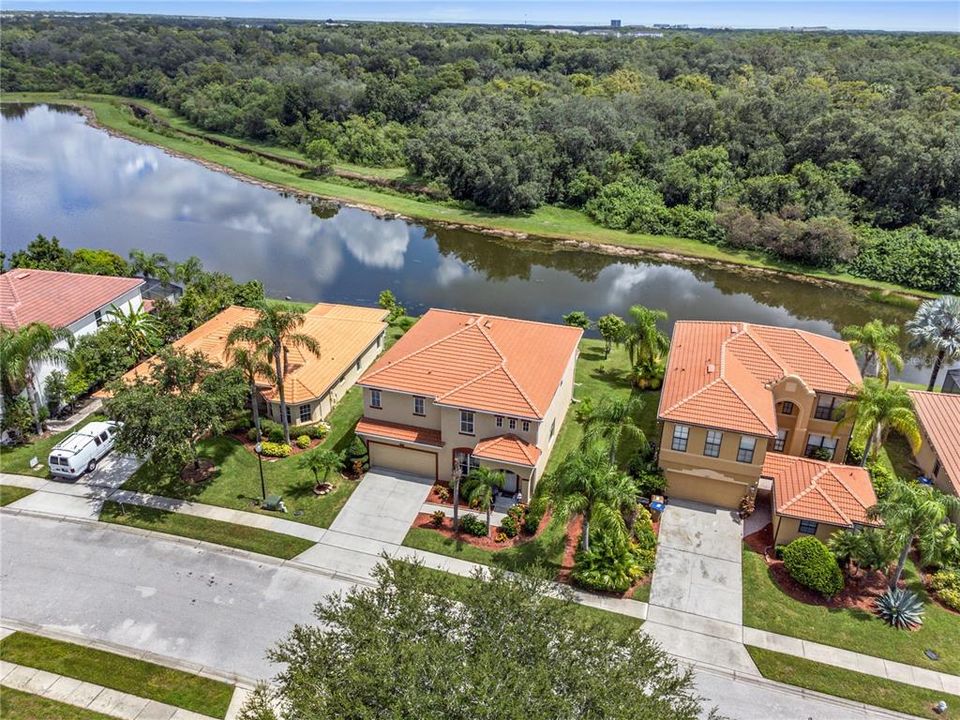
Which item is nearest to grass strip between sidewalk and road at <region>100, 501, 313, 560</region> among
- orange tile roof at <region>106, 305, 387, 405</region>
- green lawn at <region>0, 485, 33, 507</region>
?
green lawn at <region>0, 485, 33, 507</region>

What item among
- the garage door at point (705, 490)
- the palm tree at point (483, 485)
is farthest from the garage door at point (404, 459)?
the garage door at point (705, 490)

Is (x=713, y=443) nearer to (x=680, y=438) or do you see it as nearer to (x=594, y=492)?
(x=680, y=438)

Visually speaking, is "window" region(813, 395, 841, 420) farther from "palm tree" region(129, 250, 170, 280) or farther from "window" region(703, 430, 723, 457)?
"palm tree" region(129, 250, 170, 280)

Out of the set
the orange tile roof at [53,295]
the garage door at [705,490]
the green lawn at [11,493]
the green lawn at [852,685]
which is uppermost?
the orange tile roof at [53,295]

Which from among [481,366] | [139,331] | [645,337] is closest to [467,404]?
[481,366]

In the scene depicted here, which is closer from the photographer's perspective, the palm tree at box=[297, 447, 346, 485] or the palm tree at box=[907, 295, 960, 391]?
the palm tree at box=[297, 447, 346, 485]

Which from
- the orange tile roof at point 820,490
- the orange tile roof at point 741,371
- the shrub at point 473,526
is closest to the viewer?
the orange tile roof at point 820,490

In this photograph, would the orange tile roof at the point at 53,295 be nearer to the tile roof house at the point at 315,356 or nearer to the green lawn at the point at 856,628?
the tile roof house at the point at 315,356
